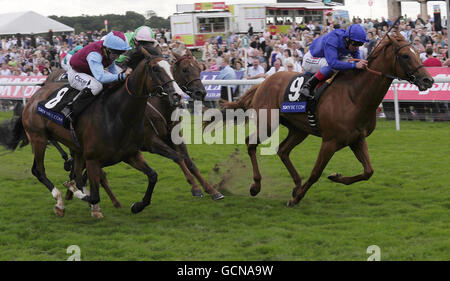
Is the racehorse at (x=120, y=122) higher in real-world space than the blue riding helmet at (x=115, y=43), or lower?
lower

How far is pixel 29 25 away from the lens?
31.0 m

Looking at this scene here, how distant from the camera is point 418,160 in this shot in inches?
337

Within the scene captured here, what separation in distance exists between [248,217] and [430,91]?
642 cm

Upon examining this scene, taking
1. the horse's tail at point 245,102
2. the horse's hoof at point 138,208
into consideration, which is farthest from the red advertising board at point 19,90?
the horse's hoof at point 138,208

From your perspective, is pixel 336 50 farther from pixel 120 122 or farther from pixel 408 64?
pixel 120 122

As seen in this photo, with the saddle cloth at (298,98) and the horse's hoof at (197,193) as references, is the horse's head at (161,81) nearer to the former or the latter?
the saddle cloth at (298,98)

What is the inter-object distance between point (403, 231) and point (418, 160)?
11.3 ft

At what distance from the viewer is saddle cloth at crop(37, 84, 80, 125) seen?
6.34 meters

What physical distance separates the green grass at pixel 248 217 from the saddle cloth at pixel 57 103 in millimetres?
→ 996

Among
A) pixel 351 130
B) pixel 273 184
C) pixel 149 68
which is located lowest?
pixel 273 184

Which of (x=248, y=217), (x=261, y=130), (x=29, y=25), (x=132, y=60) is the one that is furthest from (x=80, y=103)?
(x=29, y=25)

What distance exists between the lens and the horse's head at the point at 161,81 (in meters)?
5.50
